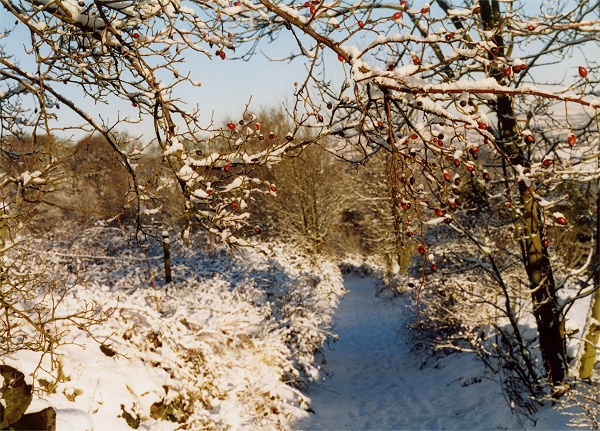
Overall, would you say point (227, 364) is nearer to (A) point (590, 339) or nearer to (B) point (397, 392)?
(B) point (397, 392)

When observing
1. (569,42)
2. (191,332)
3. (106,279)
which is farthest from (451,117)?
(106,279)

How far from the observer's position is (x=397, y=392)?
32.7 feet

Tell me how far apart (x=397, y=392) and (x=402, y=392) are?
0.40 ft

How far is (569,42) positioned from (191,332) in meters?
6.68

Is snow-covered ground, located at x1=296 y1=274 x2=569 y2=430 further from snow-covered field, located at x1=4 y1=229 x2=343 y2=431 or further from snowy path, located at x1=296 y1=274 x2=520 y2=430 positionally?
snow-covered field, located at x1=4 y1=229 x2=343 y2=431

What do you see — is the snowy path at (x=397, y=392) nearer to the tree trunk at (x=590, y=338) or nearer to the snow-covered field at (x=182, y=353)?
the snow-covered field at (x=182, y=353)

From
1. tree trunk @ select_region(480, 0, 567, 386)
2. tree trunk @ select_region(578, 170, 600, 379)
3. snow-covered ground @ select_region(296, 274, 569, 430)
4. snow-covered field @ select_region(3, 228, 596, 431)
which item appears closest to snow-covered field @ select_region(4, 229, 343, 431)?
snow-covered field @ select_region(3, 228, 596, 431)

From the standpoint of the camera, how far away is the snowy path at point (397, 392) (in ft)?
25.3

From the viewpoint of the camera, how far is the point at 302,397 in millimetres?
8219

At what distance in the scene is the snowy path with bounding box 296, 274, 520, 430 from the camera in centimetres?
772

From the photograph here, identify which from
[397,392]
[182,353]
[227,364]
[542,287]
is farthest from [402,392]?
[182,353]

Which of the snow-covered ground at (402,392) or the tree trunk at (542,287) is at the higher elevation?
the tree trunk at (542,287)

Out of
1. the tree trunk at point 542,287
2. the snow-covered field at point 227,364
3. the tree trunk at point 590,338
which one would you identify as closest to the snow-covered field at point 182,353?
the snow-covered field at point 227,364

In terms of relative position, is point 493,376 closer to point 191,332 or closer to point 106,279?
point 191,332
